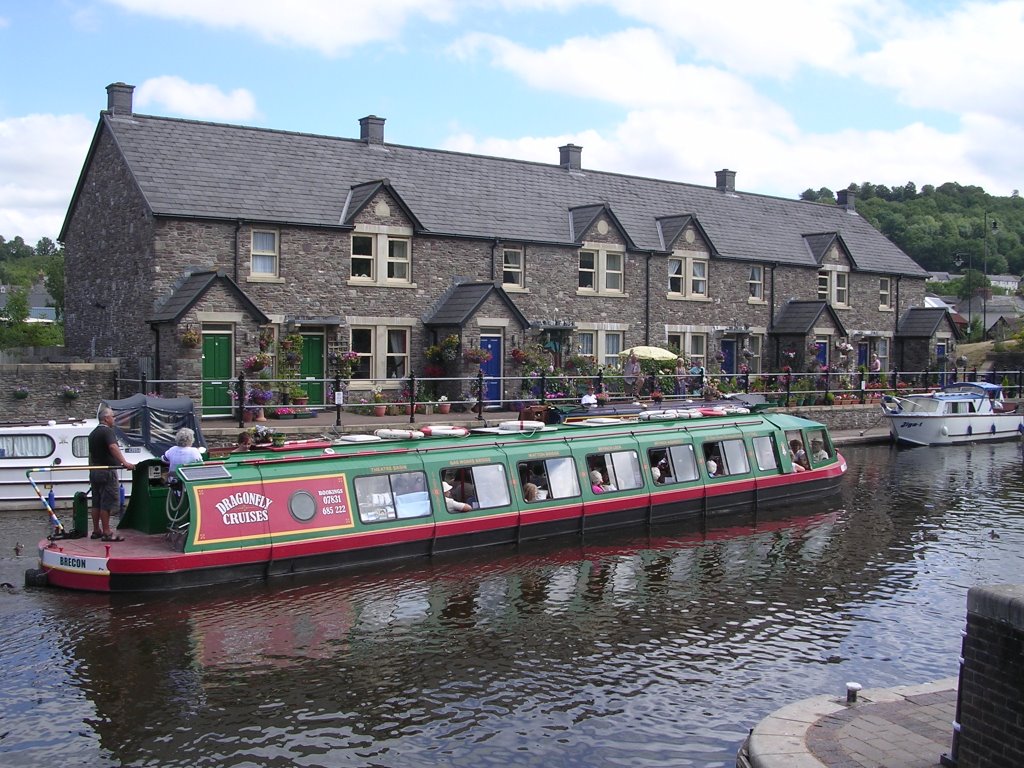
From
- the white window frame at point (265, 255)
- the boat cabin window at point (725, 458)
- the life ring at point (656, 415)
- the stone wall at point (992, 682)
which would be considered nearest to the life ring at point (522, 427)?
the life ring at point (656, 415)

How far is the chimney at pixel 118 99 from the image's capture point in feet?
97.3

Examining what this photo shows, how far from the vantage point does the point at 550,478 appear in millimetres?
18422

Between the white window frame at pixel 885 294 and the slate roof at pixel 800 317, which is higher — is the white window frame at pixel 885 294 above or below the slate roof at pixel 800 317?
above

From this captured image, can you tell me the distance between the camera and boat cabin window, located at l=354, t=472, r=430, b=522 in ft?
53.1

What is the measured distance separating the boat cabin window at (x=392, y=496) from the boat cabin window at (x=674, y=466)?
538 cm

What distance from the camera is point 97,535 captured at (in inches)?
601

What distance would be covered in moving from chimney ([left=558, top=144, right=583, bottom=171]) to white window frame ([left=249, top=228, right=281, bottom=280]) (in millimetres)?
13872

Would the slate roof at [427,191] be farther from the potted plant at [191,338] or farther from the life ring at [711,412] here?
the life ring at [711,412]

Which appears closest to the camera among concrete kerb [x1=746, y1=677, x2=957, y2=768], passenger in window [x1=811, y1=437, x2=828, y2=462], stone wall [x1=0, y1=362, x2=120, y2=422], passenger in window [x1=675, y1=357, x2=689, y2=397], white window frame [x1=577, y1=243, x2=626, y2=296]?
concrete kerb [x1=746, y1=677, x2=957, y2=768]

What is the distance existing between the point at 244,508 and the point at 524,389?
16.8 m

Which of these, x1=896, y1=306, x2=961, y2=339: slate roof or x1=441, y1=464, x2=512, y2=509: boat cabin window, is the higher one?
x1=896, y1=306, x2=961, y2=339: slate roof

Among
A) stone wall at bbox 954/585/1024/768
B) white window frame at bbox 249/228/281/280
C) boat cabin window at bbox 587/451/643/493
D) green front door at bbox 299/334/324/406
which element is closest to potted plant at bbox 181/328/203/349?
white window frame at bbox 249/228/281/280

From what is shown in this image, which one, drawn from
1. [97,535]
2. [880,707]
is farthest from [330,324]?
[880,707]

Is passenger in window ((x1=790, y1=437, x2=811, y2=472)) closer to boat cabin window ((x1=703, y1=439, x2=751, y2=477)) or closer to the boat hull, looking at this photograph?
boat cabin window ((x1=703, y1=439, x2=751, y2=477))
